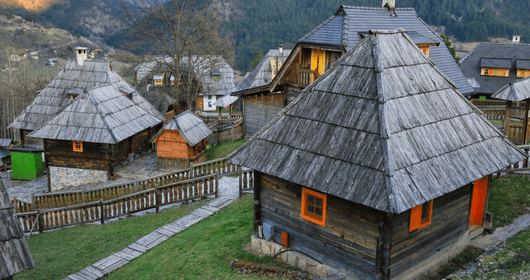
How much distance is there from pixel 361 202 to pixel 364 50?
395 centimetres

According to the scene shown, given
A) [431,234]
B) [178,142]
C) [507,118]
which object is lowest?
[178,142]

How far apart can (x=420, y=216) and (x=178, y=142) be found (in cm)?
1557

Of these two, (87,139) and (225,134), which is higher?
(87,139)

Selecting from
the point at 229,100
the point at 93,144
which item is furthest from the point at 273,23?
the point at 93,144

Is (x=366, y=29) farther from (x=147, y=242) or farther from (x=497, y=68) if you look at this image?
(x=497, y=68)

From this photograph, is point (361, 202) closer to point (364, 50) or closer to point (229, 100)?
point (364, 50)

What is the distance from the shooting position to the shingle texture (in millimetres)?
22750

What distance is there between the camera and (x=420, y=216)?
9.96m

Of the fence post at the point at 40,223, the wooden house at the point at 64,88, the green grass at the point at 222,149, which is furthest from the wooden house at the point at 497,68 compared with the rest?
the fence post at the point at 40,223

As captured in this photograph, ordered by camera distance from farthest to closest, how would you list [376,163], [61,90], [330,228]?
[61,90]
[330,228]
[376,163]

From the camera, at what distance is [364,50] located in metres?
10.7

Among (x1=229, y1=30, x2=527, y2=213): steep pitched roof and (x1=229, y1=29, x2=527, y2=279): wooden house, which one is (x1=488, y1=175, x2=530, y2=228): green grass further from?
(x1=229, y1=30, x2=527, y2=213): steep pitched roof

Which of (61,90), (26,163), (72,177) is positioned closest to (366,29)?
(72,177)

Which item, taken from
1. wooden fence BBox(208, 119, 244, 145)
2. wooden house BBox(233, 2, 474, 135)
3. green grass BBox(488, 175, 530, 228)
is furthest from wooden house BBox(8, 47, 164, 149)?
green grass BBox(488, 175, 530, 228)
